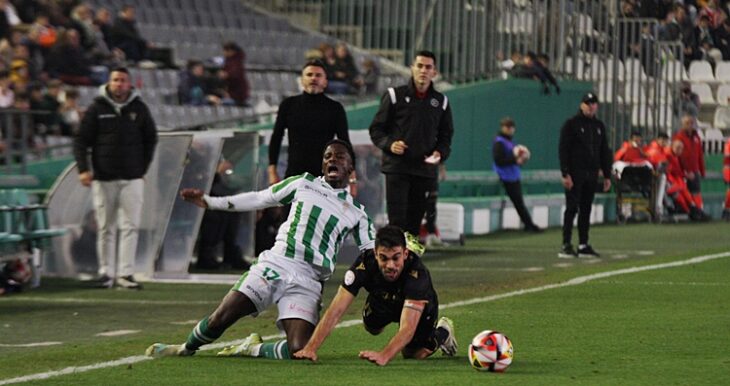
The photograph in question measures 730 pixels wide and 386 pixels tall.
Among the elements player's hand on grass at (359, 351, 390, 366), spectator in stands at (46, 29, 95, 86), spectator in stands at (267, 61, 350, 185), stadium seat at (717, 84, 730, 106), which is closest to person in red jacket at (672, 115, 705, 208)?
stadium seat at (717, 84, 730, 106)

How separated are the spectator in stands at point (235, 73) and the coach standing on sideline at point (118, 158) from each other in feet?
33.8

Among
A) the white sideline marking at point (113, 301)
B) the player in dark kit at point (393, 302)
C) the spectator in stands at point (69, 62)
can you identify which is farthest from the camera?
the spectator in stands at point (69, 62)

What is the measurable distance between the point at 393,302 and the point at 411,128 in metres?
4.78

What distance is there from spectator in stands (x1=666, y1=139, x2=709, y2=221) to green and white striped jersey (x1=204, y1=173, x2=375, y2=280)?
22304 millimetres

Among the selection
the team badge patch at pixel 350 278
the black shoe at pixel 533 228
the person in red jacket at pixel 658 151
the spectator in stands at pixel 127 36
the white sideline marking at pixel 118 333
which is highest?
the spectator in stands at pixel 127 36

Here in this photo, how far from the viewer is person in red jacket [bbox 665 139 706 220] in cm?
3303

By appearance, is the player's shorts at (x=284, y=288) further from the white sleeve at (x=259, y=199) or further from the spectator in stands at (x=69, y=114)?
the spectator in stands at (x=69, y=114)

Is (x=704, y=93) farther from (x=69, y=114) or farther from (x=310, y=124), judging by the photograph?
(x=310, y=124)

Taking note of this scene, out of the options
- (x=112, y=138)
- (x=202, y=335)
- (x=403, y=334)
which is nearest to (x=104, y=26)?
(x=112, y=138)

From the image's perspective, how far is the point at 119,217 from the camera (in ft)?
57.2

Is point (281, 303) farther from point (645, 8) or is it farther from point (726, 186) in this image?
point (645, 8)

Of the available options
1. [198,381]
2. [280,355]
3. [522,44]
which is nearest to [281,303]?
[280,355]

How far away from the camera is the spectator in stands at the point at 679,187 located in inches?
1300

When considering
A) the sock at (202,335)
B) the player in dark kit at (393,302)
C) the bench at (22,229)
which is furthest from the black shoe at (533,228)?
the sock at (202,335)
